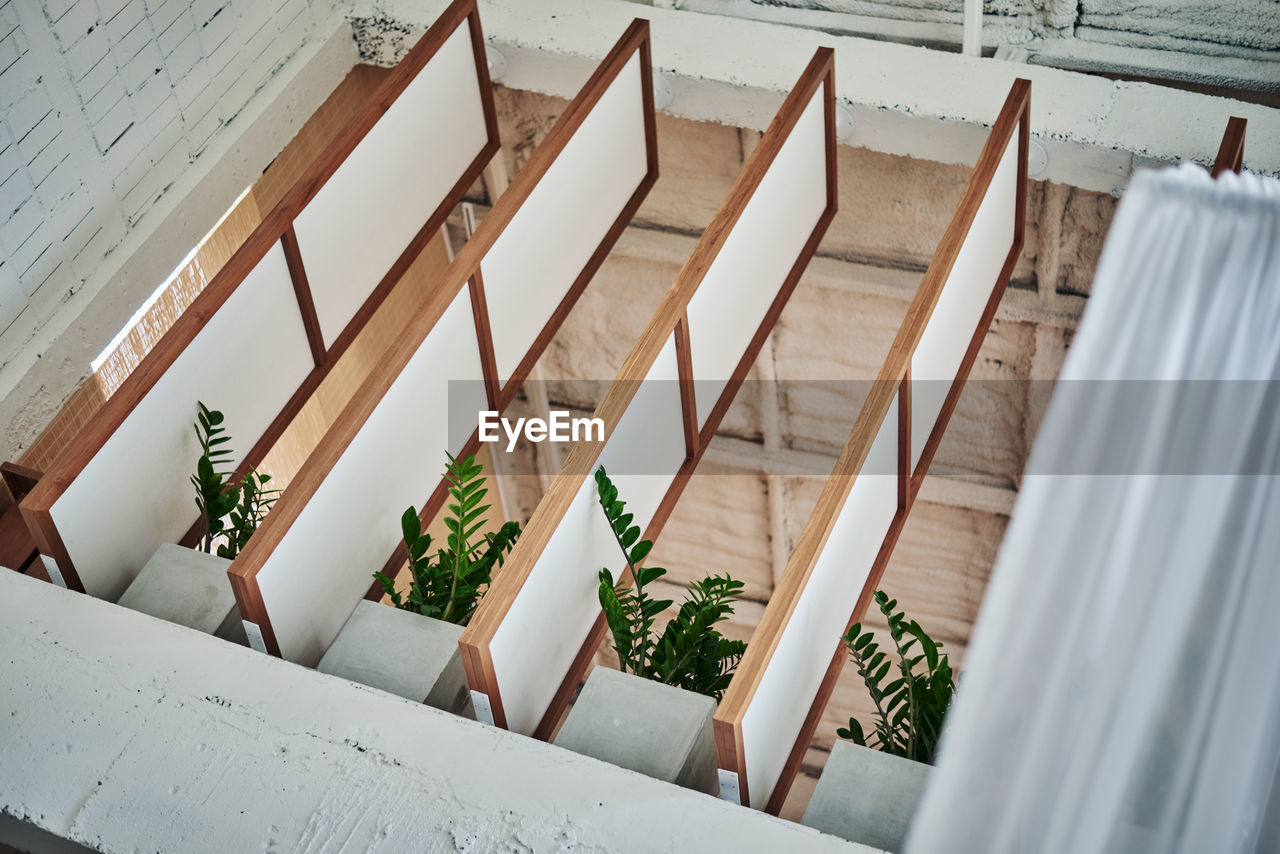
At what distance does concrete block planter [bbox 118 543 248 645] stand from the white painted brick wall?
2.33 ft

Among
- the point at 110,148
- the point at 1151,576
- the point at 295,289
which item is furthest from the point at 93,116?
the point at 1151,576

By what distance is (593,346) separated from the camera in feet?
17.1

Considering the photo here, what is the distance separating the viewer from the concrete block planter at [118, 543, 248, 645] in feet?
8.77

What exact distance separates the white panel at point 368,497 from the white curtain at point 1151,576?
51.6 inches

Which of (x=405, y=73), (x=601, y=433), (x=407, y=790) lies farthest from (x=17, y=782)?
(x=405, y=73)

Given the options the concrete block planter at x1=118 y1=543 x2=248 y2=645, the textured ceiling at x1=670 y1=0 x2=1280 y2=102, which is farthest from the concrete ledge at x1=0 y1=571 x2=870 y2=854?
the textured ceiling at x1=670 y1=0 x2=1280 y2=102

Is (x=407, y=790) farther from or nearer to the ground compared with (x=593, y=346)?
nearer to the ground

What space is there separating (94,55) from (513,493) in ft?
9.60

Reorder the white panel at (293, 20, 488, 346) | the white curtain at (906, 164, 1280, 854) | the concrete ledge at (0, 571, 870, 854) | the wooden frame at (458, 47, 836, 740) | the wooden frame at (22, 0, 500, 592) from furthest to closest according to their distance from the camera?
the white panel at (293, 20, 488, 346), the wooden frame at (22, 0, 500, 592), the wooden frame at (458, 47, 836, 740), the concrete ledge at (0, 571, 870, 854), the white curtain at (906, 164, 1280, 854)

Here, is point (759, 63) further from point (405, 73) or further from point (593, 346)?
point (593, 346)

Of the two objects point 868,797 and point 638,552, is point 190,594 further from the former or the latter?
point 868,797

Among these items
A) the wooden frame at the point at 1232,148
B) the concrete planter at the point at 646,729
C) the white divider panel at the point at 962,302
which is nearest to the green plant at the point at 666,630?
the concrete planter at the point at 646,729

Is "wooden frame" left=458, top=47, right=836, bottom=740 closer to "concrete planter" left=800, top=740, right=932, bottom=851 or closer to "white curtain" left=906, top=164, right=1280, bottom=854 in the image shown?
"concrete planter" left=800, top=740, right=932, bottom=851

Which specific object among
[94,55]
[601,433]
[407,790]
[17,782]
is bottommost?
[17,782]
